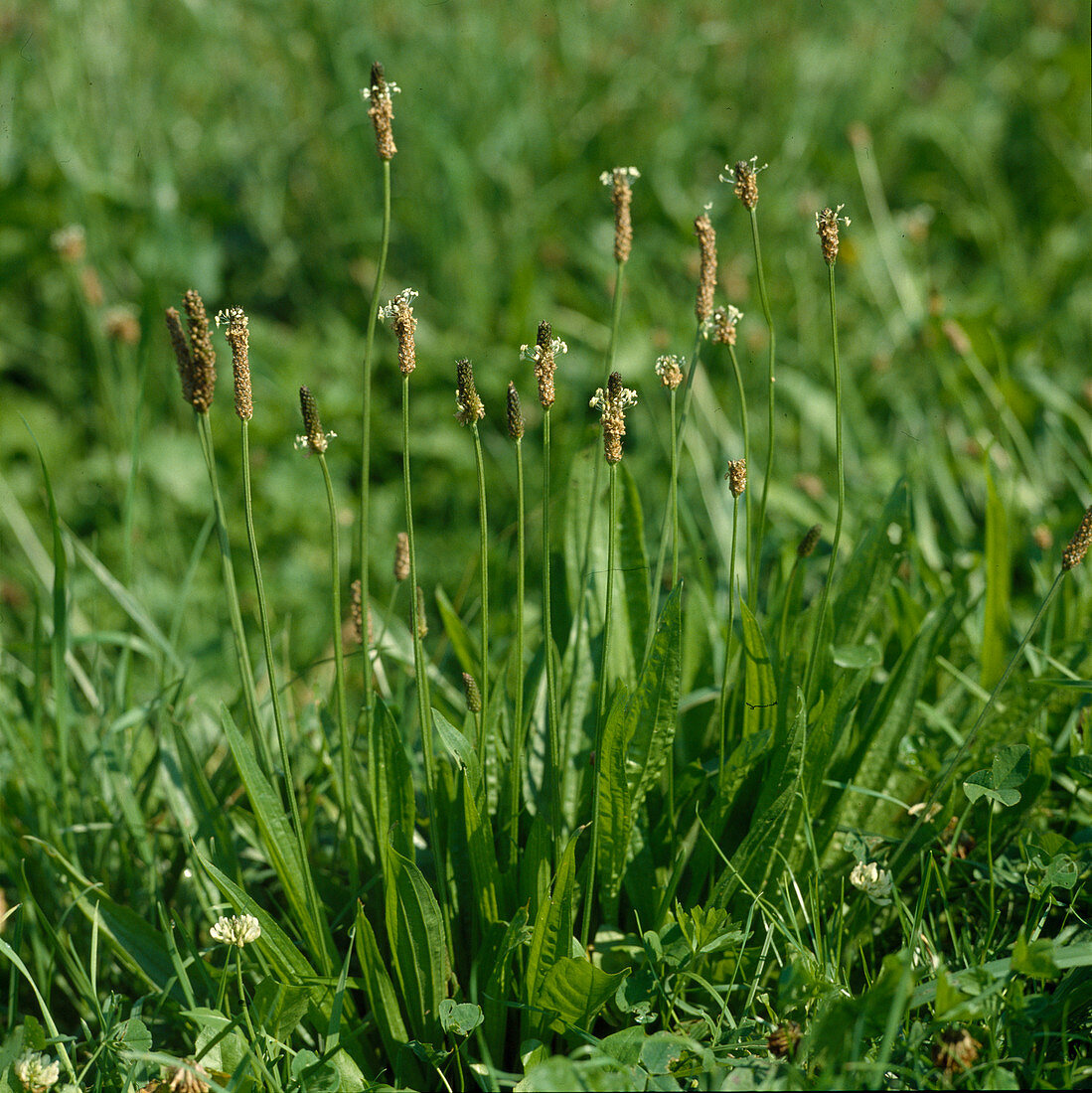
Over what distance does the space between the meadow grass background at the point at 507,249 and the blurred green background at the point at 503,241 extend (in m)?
0.01

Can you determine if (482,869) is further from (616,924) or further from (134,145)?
(134,145)

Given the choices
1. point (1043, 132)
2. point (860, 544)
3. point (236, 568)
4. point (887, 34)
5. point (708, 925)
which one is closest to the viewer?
point (708, 925)

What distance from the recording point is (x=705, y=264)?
126 centimetres

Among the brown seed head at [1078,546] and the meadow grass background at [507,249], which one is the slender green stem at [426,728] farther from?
the meadow grass background at [507,249]

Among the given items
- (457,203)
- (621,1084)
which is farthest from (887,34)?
(621,1084)

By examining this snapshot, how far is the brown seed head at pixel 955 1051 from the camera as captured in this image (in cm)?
106

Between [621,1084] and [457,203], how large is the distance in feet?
8.72

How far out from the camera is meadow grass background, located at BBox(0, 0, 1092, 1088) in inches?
101

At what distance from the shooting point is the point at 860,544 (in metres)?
1.56

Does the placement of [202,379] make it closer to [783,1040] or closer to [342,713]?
[342,713]

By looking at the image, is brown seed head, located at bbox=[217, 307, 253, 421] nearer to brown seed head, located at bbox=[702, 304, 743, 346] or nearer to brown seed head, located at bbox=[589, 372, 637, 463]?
brown seed head, located at bbox=[589, 372, 637, 463]

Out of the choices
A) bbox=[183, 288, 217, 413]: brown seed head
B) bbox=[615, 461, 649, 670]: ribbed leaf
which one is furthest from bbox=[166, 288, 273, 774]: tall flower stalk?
bbox=[615, 461, 649, 670]: ribbed leaf

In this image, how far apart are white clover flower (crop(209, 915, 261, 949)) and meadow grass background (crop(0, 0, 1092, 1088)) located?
1.15 metres

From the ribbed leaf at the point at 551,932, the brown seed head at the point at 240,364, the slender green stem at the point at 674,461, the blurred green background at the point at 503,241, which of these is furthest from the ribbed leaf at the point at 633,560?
the blurred green background at the point at 503,241
